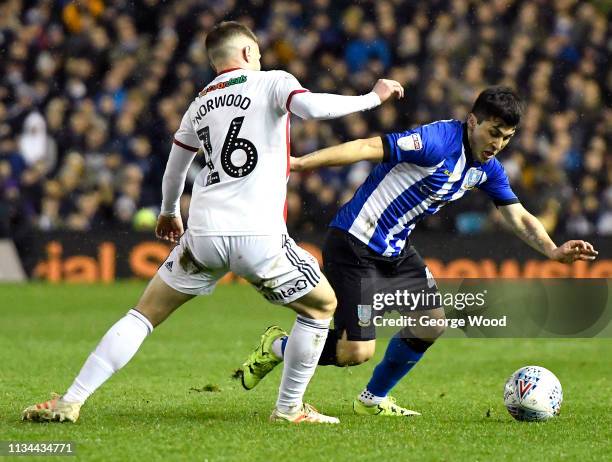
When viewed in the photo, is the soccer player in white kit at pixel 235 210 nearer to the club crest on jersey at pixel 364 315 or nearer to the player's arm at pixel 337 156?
the player's arm at pixel 337 156

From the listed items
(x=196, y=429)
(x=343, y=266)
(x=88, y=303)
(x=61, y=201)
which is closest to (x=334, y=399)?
(x=343, y=266)

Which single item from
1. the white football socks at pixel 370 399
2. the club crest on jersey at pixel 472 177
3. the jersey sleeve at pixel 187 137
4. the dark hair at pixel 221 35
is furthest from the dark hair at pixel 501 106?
the white football socks at pixel 370 399

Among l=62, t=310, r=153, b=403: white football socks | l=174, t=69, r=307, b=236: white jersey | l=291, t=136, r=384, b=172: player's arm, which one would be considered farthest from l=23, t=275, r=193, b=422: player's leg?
l=291, t=136, r=384, b=172: player's arm

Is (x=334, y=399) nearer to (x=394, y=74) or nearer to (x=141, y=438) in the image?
(x=141, y=438)

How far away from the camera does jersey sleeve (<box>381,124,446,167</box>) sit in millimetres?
7035

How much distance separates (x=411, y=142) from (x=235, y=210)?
1.31m

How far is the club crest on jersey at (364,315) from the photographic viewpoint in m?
7.30

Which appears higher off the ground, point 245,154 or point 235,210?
point 245,154

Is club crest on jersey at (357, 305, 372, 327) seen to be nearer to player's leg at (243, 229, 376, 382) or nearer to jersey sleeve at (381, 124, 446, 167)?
player's leg at (243, 229, 376, 382)

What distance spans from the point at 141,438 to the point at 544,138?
13.9 meters

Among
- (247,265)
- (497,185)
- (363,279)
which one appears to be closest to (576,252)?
(497,185)

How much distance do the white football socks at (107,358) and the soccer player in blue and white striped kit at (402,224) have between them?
4.07 ft

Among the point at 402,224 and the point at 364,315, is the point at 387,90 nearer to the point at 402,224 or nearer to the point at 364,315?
the point at 402,224

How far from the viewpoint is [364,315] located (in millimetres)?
7328
